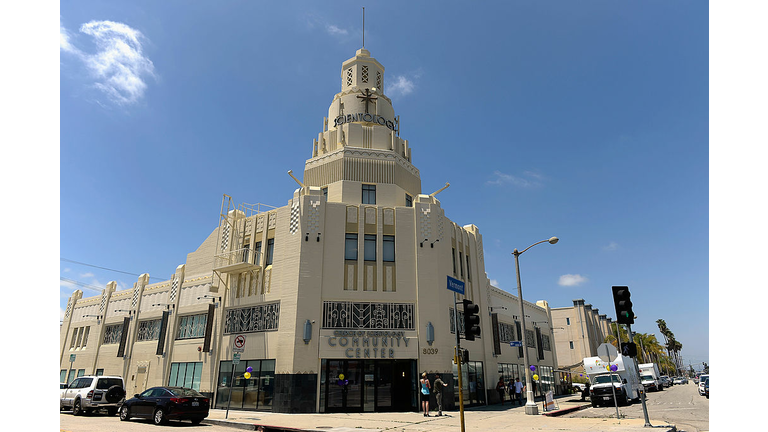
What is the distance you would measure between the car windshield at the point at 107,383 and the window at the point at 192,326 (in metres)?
Answer: 6.44

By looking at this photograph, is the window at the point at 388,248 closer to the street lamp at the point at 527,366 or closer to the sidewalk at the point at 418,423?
the street lamp at the point at 527,366

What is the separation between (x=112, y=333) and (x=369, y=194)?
25263mm

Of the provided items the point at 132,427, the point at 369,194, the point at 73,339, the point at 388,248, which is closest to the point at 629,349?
the point at 388,248

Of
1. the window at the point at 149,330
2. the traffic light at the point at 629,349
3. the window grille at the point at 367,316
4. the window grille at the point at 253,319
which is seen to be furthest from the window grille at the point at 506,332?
the window at the point at 149,330

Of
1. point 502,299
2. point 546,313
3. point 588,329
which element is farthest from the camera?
point 588,329

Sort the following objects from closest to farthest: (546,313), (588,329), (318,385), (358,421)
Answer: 1. (358,421)
2. (318,385)
3. (546,313)
4. (588,329)

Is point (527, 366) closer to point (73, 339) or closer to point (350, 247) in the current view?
point (350, 247)

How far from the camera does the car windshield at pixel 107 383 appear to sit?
2248cm

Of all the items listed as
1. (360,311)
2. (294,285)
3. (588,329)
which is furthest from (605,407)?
(588,329)

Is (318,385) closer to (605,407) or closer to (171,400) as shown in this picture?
(171,400)

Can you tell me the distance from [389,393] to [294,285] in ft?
26.0

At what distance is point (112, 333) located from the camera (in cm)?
3706

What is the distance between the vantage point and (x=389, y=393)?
79.9 feet

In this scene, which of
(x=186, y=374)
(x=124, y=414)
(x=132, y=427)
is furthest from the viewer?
(x=186, y=374)
